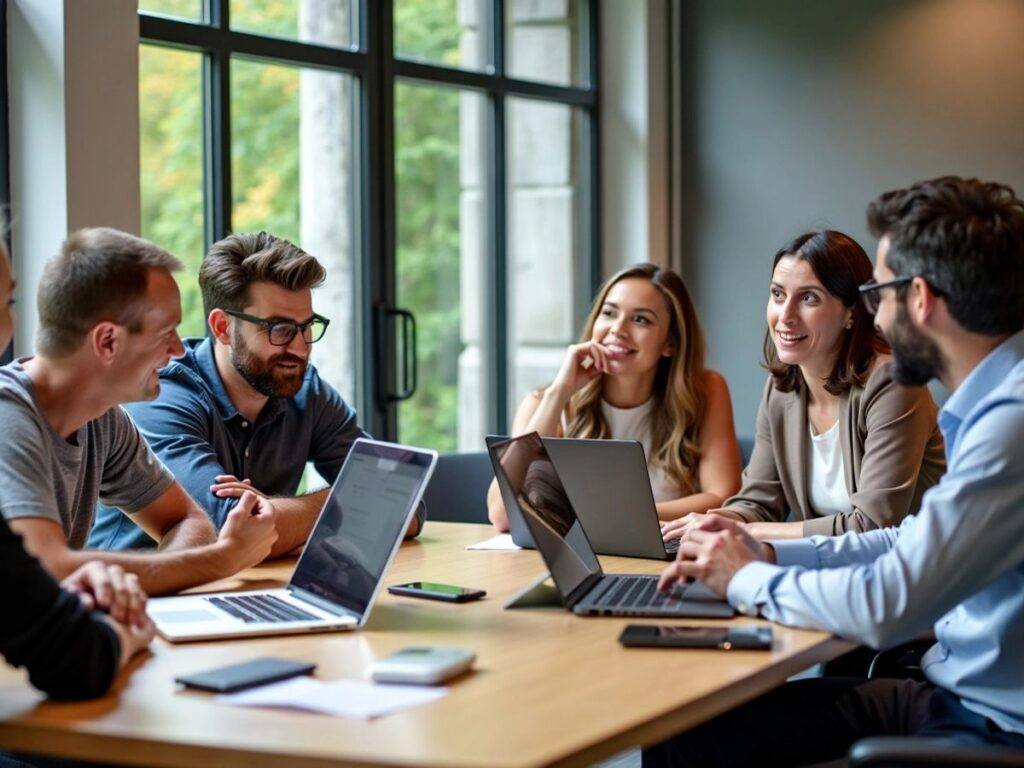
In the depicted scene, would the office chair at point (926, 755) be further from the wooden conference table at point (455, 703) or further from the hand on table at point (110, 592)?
the hand on table at point (110, 592)

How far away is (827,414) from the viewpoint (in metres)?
3.24

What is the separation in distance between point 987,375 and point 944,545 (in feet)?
0.98

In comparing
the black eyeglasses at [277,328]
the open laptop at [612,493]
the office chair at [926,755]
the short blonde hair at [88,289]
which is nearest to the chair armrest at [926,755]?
the office chair at [926,755]

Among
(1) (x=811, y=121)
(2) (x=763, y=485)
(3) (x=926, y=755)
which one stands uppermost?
(1) (x=811, y=121)

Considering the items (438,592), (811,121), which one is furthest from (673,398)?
(811,121)

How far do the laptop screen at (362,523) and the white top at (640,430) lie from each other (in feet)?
4.63

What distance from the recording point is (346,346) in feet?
15.7

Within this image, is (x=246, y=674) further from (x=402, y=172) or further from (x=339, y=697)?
(x=402, y=172)

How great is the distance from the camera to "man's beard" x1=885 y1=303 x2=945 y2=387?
2.11 metres

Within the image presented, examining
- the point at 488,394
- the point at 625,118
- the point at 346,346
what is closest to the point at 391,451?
the point at 346,346

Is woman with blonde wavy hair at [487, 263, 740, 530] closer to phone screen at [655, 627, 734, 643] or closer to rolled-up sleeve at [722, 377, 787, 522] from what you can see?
rolled-up sleeve at [722, 377, 787, 522]

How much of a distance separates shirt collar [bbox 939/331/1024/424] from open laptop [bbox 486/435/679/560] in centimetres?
76

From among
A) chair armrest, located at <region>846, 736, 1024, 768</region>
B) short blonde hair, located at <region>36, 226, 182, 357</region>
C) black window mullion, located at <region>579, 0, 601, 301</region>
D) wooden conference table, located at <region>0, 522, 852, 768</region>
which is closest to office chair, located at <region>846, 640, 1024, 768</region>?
chair armrest, located at <region>846, 736, 1024, 768</region>

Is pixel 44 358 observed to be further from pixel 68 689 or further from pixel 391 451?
pixel 68 689
